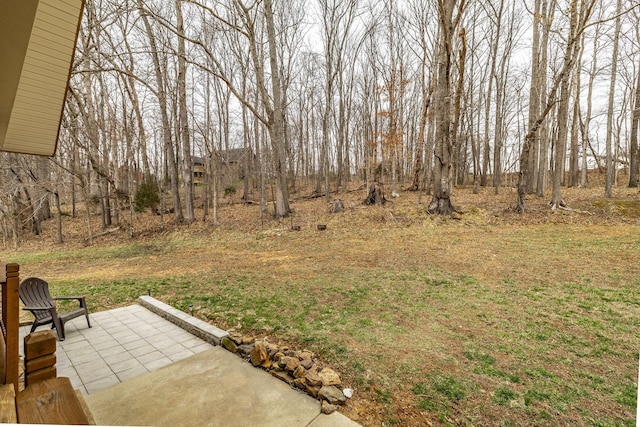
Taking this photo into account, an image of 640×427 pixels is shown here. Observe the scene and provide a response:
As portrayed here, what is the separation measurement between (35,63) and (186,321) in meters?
3.24

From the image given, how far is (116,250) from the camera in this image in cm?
1025

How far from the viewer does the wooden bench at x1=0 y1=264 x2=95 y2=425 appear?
55.6 inches

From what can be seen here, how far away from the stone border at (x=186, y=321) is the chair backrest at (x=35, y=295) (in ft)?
4.17

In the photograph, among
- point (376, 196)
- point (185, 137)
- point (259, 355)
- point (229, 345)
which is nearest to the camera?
point (259, 355)

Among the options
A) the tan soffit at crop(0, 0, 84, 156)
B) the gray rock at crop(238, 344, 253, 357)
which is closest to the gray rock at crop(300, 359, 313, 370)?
the gray rock at crop(238, 344, 253, 357)

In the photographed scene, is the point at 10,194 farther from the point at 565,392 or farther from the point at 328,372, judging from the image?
the point at 565,392

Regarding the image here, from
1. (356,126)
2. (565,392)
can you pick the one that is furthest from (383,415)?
(356,126)

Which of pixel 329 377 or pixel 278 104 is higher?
pixel 278 104

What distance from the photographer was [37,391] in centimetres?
153

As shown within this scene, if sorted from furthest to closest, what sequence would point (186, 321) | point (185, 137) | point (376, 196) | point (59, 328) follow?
point (185, 137), point (376, 196), point (186, 321), point (59, 328)

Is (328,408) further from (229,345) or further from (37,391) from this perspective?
(37,391)

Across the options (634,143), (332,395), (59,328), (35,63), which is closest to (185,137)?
(59,328)

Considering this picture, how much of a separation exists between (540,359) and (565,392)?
18.4 inches

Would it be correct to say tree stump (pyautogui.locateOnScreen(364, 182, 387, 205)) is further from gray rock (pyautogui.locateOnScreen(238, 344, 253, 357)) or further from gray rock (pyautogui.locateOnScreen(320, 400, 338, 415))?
gray rock (pyautogui.locateOnScreen(320, 400, 338, 415))
